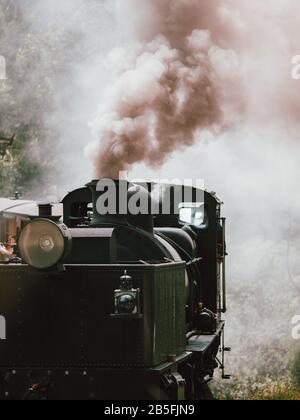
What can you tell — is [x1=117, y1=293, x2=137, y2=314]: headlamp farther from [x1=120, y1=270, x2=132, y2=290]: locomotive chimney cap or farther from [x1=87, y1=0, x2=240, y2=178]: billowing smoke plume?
[x1=87, y1=0, x2=240, y2=178]: billowing smoke plume

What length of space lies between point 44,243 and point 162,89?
6340 millimetres

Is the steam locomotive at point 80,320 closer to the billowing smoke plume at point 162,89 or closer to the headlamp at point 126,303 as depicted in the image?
the headlamp at point 126,303

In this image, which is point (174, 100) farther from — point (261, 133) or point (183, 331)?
point (261, 133)

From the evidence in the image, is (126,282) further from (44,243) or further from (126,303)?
(44,243)

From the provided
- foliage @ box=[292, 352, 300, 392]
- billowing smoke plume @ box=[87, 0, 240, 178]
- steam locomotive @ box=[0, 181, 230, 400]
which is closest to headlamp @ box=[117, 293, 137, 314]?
steam locomotive @ box=[0, 181, 230, 400]

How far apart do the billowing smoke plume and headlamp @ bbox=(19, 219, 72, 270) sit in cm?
446

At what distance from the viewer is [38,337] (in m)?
8.55

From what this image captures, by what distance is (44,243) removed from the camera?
325 inches

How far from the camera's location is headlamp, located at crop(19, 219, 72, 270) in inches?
323

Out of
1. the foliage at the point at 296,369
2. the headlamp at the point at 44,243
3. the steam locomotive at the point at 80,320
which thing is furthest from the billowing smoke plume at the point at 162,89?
the foliage at the point at 296,369

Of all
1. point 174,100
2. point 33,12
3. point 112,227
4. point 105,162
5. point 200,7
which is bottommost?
point 112,227
